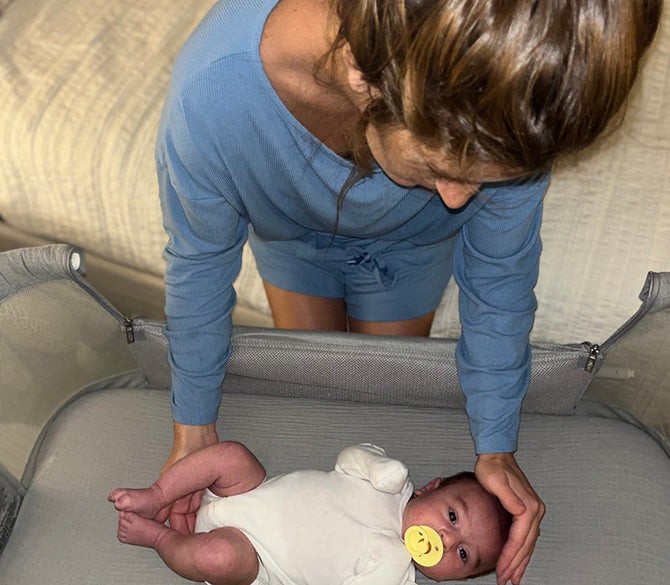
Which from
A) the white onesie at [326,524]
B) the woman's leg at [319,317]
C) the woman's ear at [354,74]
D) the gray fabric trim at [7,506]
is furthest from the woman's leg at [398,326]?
the woman's ear at [354,74]

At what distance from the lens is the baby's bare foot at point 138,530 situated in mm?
997

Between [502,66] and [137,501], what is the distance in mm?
717

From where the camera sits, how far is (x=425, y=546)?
99cm

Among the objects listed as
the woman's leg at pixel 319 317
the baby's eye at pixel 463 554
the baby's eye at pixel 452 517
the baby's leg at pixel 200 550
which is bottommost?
the baby's leg at pixel 200 550

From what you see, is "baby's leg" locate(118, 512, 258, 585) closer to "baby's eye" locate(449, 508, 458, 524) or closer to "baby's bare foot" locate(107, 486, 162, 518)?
"baby's bare foot" locate(107, 486, 162, 518)

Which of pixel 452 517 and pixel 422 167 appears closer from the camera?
pixel 422 167

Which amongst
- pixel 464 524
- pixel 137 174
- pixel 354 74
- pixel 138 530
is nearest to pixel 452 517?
pixel 464 524

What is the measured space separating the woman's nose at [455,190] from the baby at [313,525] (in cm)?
46

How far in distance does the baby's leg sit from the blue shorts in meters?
0.38

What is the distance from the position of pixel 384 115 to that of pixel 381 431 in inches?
25.0

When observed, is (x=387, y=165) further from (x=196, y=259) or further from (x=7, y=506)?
(x=7, y=506)

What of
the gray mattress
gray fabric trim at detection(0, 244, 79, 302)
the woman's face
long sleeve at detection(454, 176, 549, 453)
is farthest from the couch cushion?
the woman's face

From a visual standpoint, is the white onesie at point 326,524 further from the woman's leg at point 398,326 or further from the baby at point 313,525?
the woman's leg at point 398,326

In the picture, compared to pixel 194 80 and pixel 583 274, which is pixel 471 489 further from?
pixel 194 80
